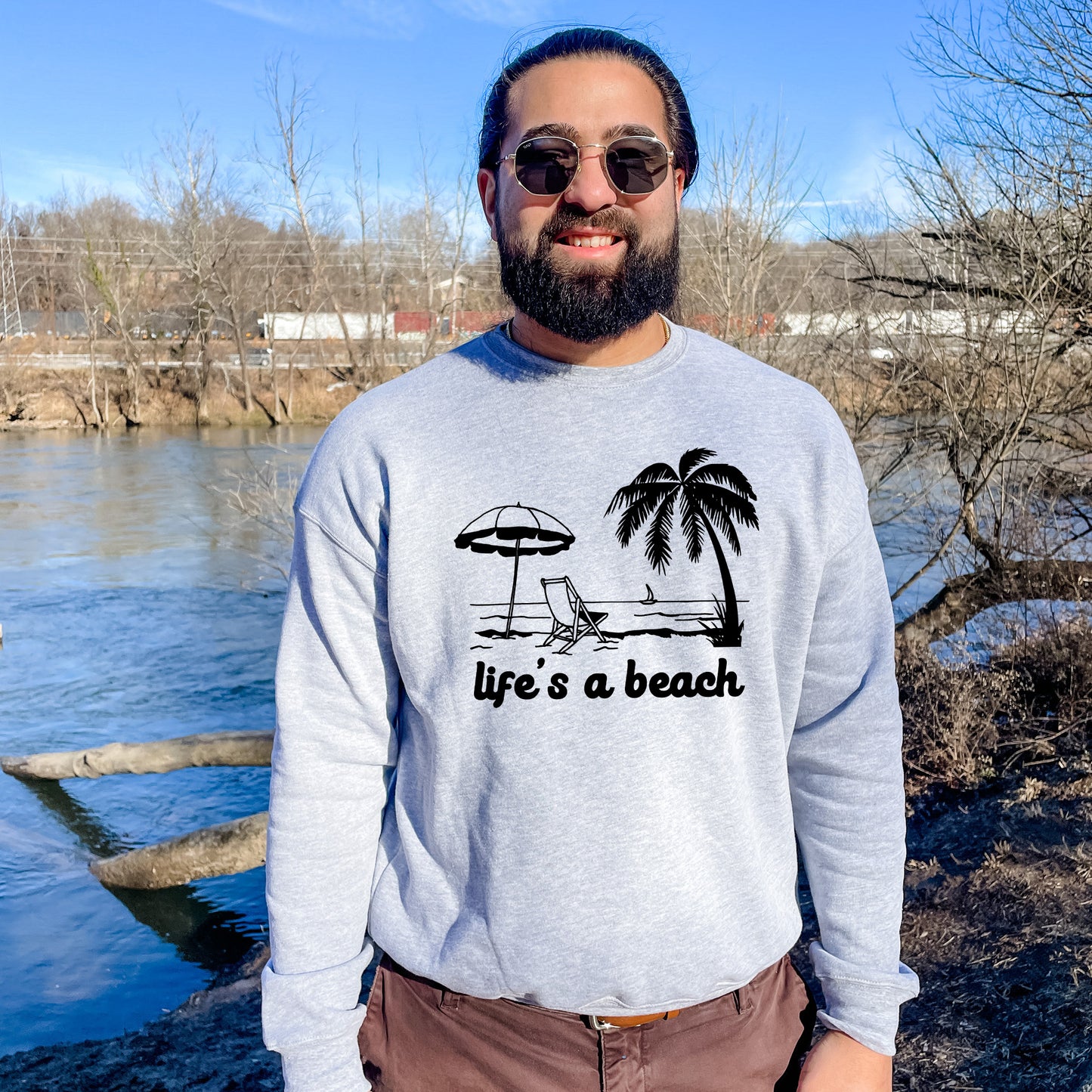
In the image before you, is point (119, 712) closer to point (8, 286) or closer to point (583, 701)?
point (583, 701)

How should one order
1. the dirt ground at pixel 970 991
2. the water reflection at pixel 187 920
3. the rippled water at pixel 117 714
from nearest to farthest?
1. the dirt ground at pixel 970 991
2. the rippled water at pixel 117 714
3. the water reflection at pixel 187 920

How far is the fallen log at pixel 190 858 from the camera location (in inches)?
277

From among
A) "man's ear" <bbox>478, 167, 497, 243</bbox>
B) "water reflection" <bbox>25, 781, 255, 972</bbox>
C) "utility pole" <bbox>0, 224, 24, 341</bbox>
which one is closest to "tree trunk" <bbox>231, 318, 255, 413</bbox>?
"utility pole" <bbox>0, 224, 24, 341</bbox>

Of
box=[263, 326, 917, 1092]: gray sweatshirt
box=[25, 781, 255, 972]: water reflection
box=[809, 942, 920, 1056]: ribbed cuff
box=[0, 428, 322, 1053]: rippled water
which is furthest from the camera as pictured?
box=[25, 781, 255, 972]: water reflection

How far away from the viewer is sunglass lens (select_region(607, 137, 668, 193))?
1564 mm

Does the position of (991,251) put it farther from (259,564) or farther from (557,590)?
(259,564)

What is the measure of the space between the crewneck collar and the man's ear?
0.23 meters

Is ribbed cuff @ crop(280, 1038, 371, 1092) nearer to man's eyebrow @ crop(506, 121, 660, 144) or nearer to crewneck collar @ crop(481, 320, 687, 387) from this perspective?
crewneck collar @ crop(481, 320, 687, 387)

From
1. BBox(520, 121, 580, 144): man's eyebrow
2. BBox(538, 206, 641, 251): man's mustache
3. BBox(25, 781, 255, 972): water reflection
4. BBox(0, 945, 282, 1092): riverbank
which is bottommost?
BBox(25, 781, 255, 972): water reflection

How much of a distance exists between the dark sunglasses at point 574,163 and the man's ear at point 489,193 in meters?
0.11

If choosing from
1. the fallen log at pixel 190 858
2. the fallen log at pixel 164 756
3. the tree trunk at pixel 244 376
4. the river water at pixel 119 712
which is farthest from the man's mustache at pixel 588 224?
the tree trunk at pixel 244 376

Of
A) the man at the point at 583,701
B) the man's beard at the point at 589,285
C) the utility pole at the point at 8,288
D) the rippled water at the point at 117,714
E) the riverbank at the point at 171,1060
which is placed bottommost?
the rippled water at the point at 117,714

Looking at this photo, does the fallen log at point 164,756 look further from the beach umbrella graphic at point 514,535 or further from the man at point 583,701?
the beach umbrella graphic at point 514,535

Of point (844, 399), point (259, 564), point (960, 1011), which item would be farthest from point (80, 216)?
point (960, 1011)
